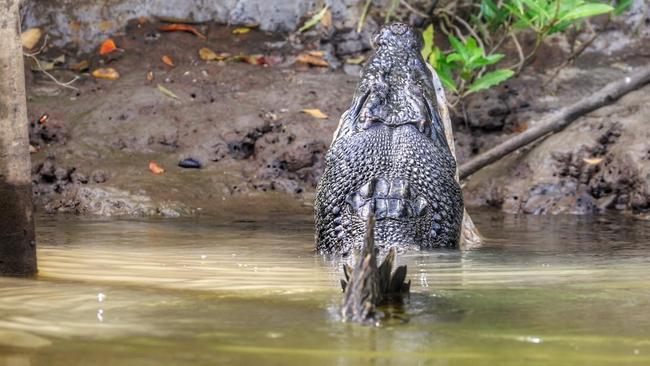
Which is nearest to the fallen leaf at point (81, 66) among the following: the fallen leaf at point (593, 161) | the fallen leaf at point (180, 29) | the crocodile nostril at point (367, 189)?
the fallen leaf at point (180, 29)

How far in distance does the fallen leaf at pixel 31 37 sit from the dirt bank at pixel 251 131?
0.82 feet

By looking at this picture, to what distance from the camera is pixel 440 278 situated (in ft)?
14.9

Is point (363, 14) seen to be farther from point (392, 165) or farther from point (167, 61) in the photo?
point (392, 165)

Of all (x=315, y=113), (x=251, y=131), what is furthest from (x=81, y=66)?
(x=315, y=113)

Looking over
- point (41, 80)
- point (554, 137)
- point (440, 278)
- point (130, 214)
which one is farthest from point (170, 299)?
point (41, 80)

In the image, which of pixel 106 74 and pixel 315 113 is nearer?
pixel 315 113

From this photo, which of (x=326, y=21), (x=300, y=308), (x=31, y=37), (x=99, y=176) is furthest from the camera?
(x=326, y=21)

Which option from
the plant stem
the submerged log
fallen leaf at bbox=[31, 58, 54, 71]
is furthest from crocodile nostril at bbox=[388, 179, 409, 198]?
fallen leaf at bbox=[31, 58, 54, 71]

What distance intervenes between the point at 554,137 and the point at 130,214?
3.29 metres

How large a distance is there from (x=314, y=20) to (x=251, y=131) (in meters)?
1.43

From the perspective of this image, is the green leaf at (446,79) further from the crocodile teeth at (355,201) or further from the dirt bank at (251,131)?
the crocodile teeth at (355,201)

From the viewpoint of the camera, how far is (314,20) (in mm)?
9531

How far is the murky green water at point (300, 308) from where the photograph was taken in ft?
9.75

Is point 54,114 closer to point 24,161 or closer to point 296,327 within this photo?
point 24,161
